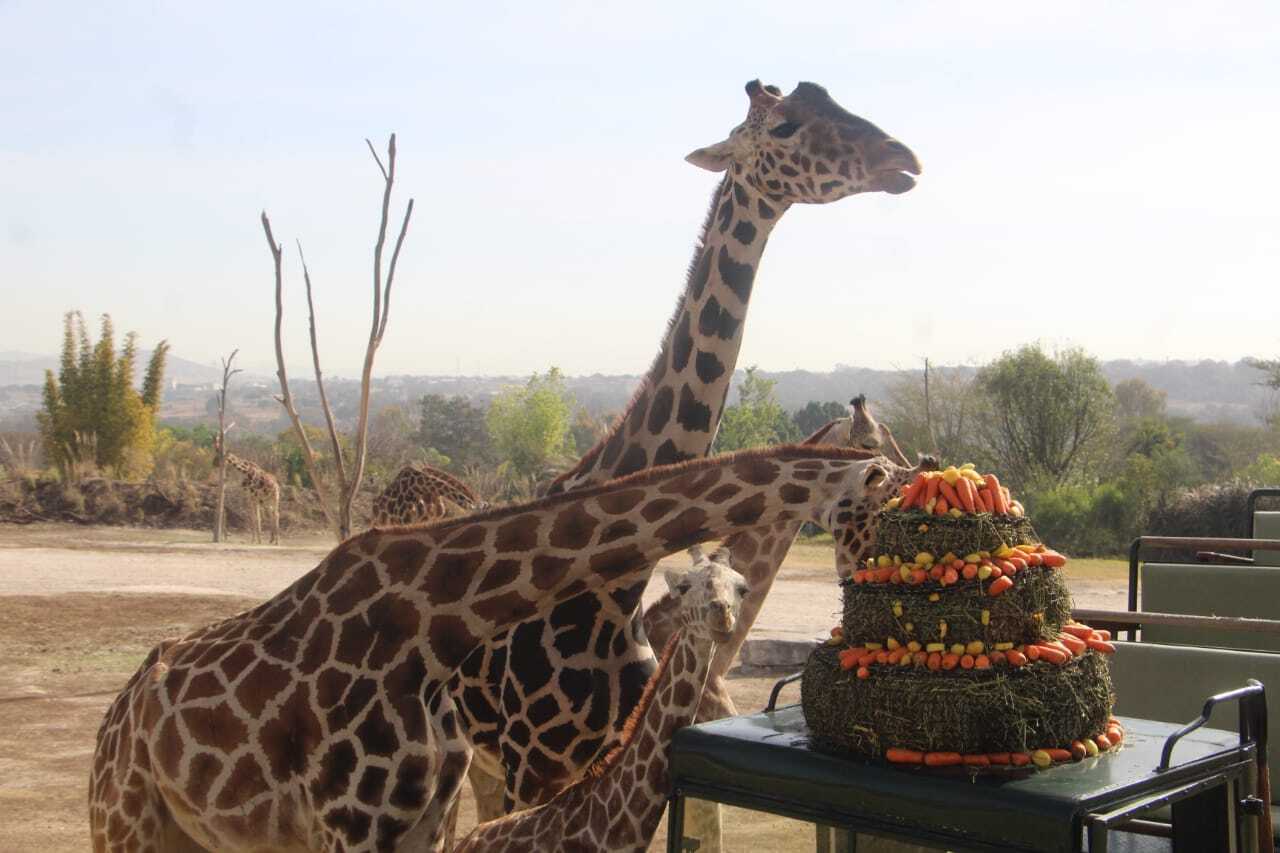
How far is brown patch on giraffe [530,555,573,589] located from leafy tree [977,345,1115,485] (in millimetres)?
36624

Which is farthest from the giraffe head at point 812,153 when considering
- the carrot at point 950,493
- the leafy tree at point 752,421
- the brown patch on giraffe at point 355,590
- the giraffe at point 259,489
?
the leafy tree at point 752,421

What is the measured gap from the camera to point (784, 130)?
6812mm

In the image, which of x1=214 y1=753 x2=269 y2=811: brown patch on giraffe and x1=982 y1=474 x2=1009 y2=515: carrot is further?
x1=214 y1=753 x2=269 y2=811: brown patch on giraffe

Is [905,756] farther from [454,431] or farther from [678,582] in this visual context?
[454,431]

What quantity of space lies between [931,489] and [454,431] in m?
63.8

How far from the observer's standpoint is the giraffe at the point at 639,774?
4.70 m

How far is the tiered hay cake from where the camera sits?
3.30 m

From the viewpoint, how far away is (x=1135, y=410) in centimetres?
8556

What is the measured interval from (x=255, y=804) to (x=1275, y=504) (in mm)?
22577

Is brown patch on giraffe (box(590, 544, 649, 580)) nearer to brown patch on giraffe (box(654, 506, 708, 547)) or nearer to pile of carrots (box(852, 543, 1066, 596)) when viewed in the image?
brown patch on giraffe (box(654, 506, 708, 547))

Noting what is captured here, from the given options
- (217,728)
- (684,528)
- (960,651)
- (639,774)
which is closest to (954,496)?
(960,651)

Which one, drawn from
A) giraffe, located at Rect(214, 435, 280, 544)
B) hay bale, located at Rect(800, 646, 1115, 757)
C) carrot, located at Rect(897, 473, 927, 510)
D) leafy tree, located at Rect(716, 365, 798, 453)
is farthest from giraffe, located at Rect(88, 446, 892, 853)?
leafy tree, located at Rect(716, 365, 798, 453)

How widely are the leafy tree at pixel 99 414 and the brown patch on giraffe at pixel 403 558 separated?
122ft

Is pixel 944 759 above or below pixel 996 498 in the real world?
below
